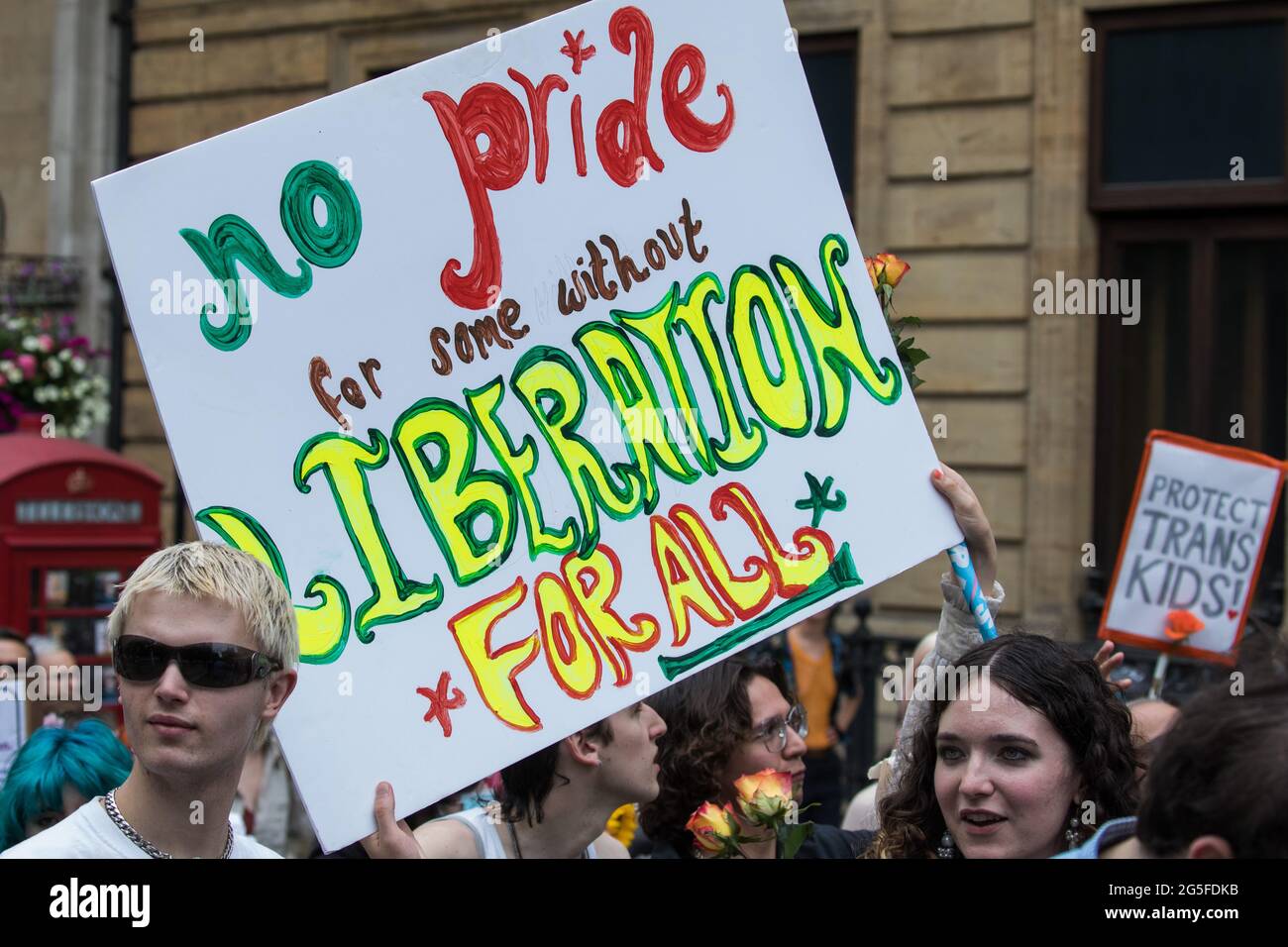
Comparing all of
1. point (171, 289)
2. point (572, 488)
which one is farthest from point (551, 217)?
point (171, 289)

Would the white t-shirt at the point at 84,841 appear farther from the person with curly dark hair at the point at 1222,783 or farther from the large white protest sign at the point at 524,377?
the person with curly dark hair at the point at 1222,783

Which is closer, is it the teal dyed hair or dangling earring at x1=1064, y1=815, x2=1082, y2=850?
dangling earring at x1=1064, y1=815, x2=1082, y2=850

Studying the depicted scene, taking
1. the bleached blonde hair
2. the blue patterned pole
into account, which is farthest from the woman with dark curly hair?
the bleached blonde hair

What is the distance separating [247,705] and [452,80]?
1.23m

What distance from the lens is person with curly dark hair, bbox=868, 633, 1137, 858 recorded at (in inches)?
97.0

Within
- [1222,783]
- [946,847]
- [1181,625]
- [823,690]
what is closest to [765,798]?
[946,847]

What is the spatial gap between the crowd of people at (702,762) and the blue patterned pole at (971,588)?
5 centimetres

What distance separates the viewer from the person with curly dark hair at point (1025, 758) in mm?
2463

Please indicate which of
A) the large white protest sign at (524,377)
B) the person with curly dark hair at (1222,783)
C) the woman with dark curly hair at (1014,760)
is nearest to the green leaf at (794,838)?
the woman with dark curly hair at (1014,760)

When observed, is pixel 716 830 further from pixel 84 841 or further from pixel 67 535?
pixel 67 535

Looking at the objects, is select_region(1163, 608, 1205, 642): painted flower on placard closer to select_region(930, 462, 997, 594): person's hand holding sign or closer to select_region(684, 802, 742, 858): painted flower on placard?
select_region(930, 462, 997, 594): person's hand holding sign
